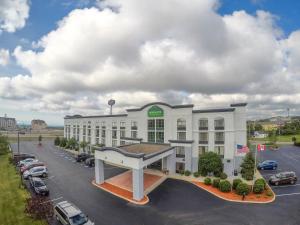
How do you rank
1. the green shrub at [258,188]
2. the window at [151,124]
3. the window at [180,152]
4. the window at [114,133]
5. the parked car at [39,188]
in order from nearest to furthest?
1. the parked car at [39,188]
2. the green shrub at [258,188]
3. the window at [180,152]
4. the window at [151,124]
5. the window at [114,133]

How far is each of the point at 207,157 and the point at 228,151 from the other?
386cm

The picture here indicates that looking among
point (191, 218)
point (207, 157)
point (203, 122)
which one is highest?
point (203, 122)

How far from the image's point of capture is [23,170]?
38125mm

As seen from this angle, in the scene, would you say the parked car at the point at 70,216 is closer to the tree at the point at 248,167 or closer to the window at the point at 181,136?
the window at the point at 181,136

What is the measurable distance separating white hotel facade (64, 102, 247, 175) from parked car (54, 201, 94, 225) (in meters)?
22.3

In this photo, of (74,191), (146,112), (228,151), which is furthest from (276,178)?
(74,191)

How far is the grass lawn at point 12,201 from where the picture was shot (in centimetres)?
2062

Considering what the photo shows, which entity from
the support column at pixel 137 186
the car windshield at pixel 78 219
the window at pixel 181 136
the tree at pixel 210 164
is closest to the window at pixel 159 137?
the window at pixel 181 136

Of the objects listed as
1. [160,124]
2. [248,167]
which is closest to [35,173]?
[160,124]

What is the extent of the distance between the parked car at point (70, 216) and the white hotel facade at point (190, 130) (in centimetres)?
2227

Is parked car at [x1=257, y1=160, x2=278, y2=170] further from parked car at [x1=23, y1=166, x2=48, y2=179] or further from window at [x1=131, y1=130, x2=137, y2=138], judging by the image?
parked car at [x1=23, y1=166, x2=48, y2=179]

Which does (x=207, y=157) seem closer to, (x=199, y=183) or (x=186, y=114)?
(x=199, y=183)

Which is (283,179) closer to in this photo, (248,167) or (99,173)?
(248,167)

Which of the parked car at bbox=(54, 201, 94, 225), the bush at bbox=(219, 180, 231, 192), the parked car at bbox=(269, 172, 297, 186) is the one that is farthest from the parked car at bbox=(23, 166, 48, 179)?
the parked car at bbox=(269, 172, 297, 186)
